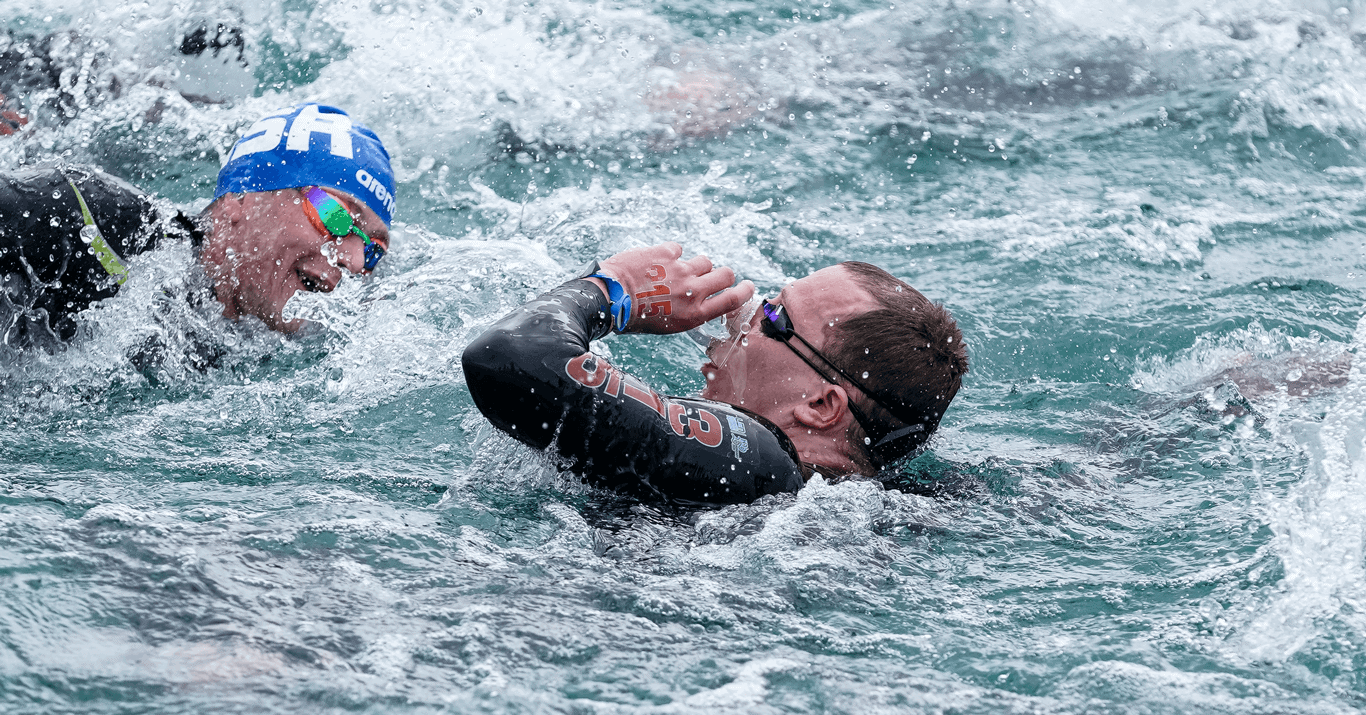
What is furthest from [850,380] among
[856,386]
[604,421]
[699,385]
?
[699,385]

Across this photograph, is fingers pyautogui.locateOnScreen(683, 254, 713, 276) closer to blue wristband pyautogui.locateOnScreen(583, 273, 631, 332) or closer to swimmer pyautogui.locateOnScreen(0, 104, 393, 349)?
blue wristband pyautogui.locateOnScreen(583, 273, 631, 332)

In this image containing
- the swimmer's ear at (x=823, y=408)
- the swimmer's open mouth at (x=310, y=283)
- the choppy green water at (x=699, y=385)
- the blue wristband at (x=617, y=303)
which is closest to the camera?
the choppy green water at (x=699, y=385)

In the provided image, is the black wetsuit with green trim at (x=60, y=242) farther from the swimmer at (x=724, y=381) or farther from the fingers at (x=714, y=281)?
the fingers at (x=714, y=281)

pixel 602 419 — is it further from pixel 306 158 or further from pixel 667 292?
pixel 306 158

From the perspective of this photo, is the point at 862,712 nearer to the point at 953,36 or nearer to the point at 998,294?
the point at 998,294

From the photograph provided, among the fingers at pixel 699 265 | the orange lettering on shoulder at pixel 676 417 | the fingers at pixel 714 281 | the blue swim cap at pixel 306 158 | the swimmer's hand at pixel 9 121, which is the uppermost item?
the blue swim cap at pixel 306 158

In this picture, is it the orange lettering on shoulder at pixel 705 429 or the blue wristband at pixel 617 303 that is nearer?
the orange lettering on shoulder at pixel 705 429

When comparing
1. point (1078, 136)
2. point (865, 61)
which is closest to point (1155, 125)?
point (1078, 136)

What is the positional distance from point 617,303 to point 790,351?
60 centimetres

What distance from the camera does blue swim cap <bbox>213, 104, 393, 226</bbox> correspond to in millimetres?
4547

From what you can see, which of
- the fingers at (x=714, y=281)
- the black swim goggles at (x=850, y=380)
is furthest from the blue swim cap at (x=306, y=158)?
the black swim goggles at (x=850, y=380)

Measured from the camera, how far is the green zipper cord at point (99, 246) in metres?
3.94

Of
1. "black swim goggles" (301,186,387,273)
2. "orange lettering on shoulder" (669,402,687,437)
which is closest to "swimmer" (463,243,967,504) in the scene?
"orange lettering on shoulder" (669,402,687,437)

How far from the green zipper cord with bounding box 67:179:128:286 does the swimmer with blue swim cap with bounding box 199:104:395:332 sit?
416mm
